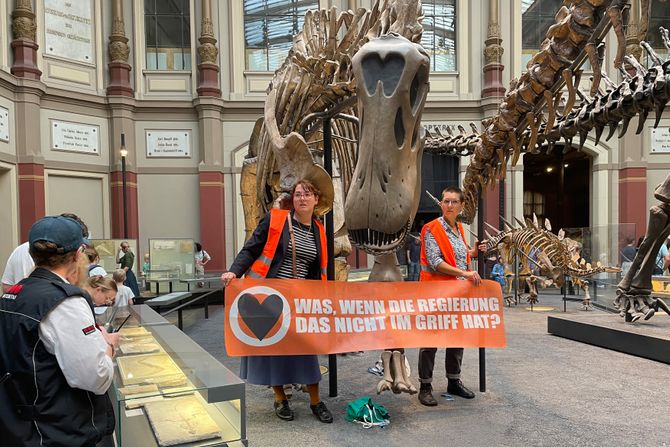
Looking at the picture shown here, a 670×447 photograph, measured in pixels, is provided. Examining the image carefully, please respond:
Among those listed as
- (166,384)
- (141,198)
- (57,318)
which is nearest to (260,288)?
(166,384)

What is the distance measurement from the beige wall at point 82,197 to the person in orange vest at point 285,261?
12.9m

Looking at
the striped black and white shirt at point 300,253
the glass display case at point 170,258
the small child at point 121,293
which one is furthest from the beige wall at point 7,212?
the striped black and white shirt at point 300,253

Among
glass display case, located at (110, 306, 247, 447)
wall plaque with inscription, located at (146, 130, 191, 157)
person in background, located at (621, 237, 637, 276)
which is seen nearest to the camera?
glass display case, located at (110, 306, 247, 447)

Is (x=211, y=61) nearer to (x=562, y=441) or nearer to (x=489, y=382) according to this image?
(x=489, y=382)

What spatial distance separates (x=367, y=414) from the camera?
11.8ft

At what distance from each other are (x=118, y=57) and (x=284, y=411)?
14753 millimetres

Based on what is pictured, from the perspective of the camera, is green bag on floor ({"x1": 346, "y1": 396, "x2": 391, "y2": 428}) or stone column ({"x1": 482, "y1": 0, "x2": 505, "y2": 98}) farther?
stone column ({"x1": 482, "y1": 0, "x2": 505, "y2": 98})

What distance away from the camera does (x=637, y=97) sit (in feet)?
15.3

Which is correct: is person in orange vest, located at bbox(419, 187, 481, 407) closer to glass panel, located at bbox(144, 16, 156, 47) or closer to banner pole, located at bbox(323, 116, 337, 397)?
banner pole, located at bbox(323, 116, 337, 397)

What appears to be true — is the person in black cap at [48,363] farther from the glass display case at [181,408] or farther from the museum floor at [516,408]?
the museum floor at [516,408]

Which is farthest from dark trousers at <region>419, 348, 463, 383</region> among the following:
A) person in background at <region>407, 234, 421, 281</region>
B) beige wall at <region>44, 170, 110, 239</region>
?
beige wall at <region>44, 170, 110, 239</region>

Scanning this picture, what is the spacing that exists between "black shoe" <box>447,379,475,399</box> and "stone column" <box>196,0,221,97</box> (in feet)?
44.1

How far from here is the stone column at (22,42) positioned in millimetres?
13078

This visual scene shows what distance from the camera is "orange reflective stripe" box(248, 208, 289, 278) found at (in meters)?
3.58
